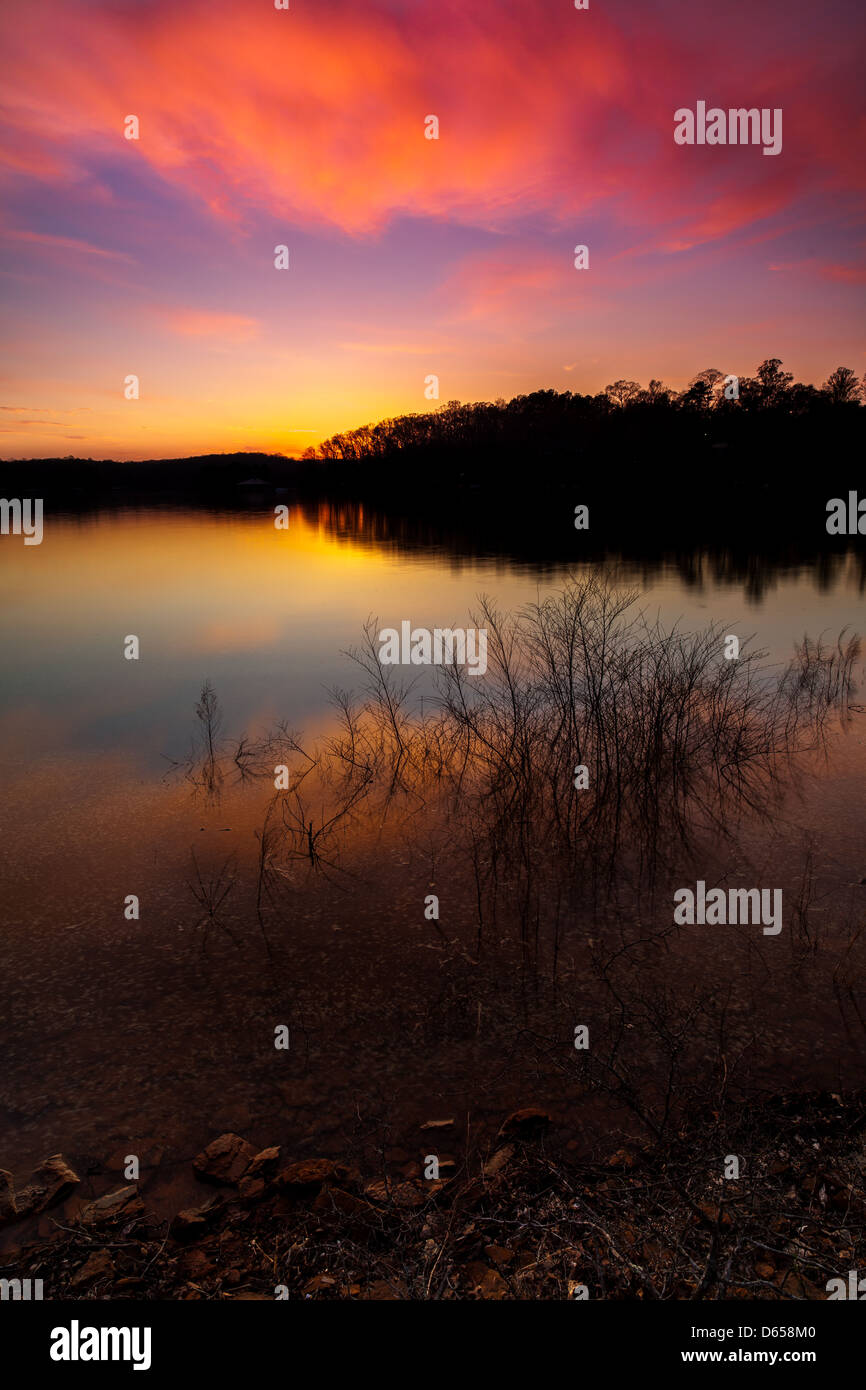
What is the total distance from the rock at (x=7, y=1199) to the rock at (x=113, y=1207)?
14.2 inches

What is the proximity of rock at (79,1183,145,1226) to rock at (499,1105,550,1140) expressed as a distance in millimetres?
2070

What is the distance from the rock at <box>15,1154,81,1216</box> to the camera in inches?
152

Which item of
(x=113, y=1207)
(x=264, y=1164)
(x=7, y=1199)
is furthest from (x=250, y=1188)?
(x=7, y=1199)

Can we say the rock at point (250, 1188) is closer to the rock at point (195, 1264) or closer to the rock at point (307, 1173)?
the rock at point (307, 1173)

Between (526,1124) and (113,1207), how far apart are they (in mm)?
2334

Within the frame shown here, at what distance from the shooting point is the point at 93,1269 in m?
3.44

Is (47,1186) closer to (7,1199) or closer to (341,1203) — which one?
(7,1199)

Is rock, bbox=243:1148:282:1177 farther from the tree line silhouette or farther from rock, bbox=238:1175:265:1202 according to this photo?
the tree line silhouette

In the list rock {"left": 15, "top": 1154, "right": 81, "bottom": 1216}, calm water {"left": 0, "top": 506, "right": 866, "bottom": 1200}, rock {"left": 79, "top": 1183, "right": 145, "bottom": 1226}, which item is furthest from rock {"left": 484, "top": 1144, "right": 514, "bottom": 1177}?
rock {"left": 15, "top": 1154, "right": 81, "bottom": 1216}

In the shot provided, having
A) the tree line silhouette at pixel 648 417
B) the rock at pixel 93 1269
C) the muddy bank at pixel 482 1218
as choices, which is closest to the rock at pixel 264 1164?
the muddy bank at pixel 482 1218

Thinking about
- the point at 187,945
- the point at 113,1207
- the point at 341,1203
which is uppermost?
the point at 187,945

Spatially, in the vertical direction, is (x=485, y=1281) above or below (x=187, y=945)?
below
